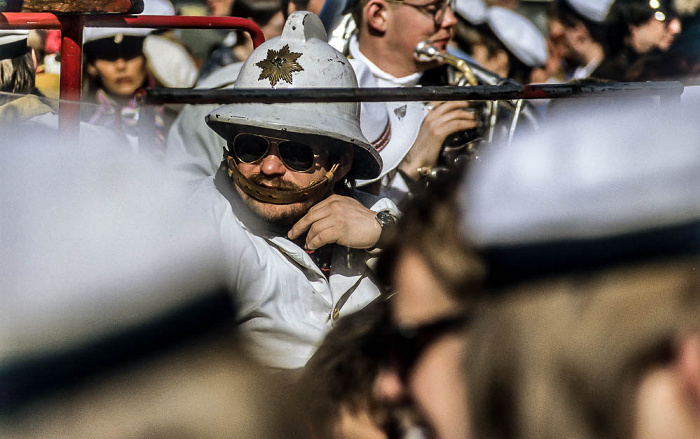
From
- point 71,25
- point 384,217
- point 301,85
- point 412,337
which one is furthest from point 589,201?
point 71,25

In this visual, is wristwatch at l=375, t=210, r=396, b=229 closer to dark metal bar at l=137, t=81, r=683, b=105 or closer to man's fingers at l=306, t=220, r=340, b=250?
man's fingers at l=306, t=220, r=340, b=250

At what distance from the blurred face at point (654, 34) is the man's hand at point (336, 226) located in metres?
3.16

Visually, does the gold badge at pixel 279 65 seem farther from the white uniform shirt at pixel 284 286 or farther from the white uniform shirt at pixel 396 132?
the white uniform shirt at pixel 284 286

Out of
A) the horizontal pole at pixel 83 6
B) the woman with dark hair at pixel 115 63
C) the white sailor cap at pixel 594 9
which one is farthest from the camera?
the white sailor cap at pixel 594 9

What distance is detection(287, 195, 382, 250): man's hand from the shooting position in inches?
74.4

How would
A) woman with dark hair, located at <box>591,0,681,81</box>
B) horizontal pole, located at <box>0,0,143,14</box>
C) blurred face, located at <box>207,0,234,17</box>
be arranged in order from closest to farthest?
horizontal pole, located at <box>0,0,143,14</box> → blurred face, located at <box>207,0,234,17</box> → woman with dark hair, located at <box>591,0,681,81</box>

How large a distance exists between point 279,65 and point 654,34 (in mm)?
3192

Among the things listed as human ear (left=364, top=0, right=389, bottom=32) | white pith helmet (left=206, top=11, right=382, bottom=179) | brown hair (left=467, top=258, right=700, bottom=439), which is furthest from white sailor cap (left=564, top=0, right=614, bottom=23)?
brown hair (left=467, top=258, right=700, bottom=439)

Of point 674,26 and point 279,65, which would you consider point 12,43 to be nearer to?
point 279,65

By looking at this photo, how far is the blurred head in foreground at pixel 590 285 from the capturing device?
2.63 ft

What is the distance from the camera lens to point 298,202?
192cm

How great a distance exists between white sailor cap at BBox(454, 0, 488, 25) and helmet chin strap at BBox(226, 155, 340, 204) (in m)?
3.05

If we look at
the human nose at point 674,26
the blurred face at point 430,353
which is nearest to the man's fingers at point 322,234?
the blurred face at point 430,353

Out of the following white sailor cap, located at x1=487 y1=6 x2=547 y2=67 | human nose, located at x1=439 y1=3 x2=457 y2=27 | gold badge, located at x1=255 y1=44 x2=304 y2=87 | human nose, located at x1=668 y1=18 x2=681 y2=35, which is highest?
gold badge, located at x1=255 y1=44 x2=304 y2=87
